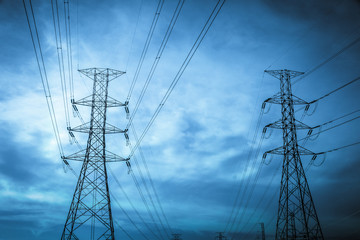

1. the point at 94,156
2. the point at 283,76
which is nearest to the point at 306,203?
the point at 283,76

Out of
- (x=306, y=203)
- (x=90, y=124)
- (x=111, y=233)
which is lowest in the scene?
(x=111, y=233)

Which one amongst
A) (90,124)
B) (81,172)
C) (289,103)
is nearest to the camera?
(81,172)

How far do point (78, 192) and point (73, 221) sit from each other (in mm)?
2136

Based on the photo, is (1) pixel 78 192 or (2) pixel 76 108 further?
(2) pixel 76 108

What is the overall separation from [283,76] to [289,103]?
3024 millimetres

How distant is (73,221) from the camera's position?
22078 millimetres

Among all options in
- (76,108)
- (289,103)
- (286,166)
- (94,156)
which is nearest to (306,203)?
(286,166)

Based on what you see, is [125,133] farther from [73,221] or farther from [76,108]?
[73,221]

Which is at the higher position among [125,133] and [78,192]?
[125,133]

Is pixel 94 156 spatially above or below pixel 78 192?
above

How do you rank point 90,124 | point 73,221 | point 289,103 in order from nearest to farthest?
point 73,221
point 90,124
point 289,103

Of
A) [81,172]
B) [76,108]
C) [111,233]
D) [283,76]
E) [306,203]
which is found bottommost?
[111,233]

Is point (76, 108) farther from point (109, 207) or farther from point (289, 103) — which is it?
point (289, 103)

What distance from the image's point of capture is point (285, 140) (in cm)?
2694
